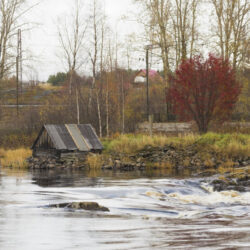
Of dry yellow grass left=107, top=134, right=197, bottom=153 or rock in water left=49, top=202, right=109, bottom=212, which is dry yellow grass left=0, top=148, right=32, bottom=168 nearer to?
dry yellow grass left=107, top=134, right=197, bottom=153

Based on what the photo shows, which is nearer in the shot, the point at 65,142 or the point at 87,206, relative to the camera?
the point at 87,206

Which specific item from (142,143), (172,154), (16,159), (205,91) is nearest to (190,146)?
(172,154)

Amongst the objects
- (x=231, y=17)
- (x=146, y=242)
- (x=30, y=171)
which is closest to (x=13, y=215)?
(x=146, y=242)

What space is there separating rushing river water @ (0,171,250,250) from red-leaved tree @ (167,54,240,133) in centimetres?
1273

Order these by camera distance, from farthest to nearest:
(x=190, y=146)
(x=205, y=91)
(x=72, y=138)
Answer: (x=205, y=91), (x=72, y=138), (x=190, y=146)

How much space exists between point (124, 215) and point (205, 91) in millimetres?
23058

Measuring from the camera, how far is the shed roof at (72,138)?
3461 cm

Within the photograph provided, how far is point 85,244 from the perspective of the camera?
11.8 metres

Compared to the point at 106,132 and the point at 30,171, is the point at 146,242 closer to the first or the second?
the point at 30,171

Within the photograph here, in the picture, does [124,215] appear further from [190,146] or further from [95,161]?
[190,146]

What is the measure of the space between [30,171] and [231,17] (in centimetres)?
2395

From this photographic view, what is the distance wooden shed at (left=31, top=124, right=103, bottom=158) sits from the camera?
34594mm

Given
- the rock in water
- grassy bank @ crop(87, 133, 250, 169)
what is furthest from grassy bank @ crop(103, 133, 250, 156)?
the rock in water

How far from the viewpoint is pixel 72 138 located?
35312 mm
